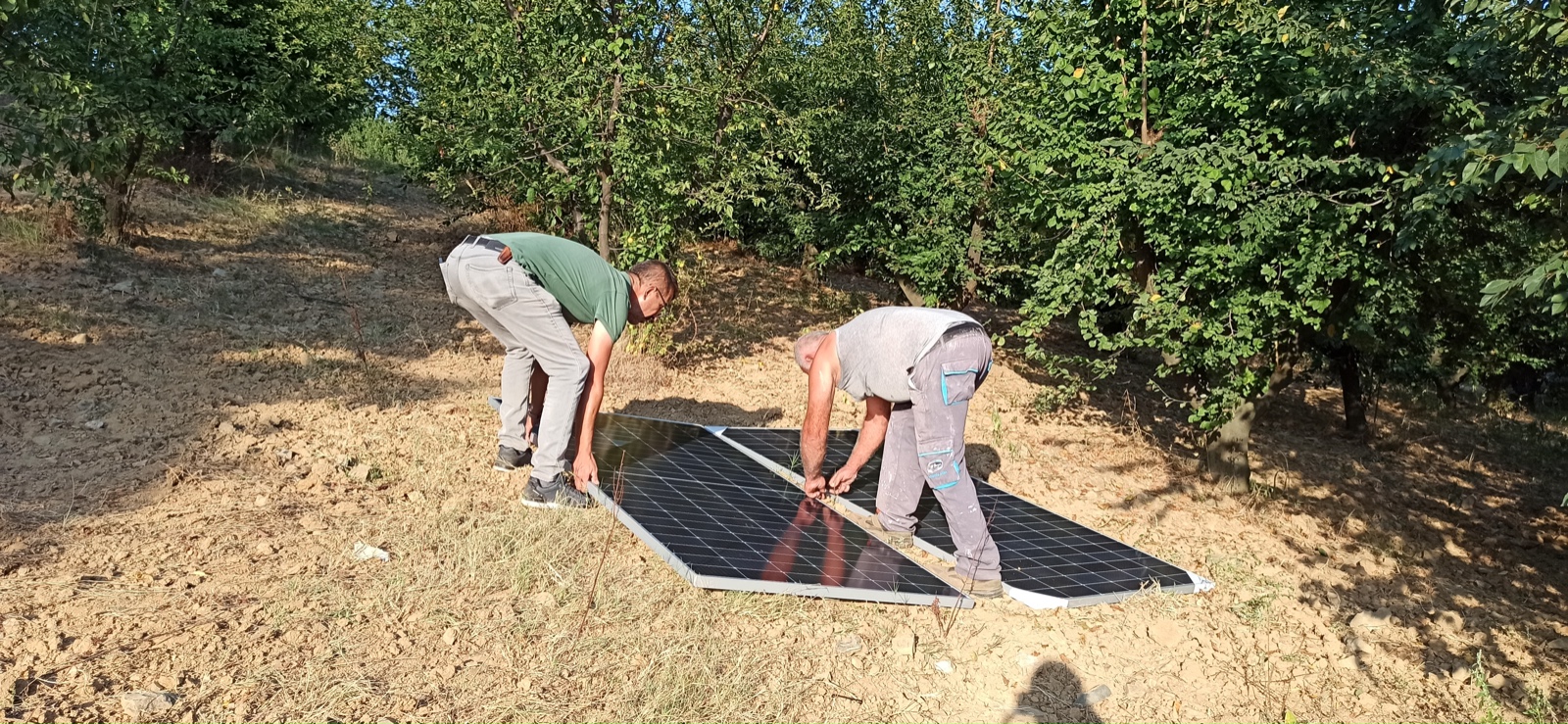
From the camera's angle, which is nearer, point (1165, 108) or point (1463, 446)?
point (1165, 108)

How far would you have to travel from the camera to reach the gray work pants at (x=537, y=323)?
520cm

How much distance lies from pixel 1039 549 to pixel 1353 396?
705cm

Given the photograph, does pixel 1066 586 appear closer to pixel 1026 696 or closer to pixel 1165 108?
pixel 1026 696

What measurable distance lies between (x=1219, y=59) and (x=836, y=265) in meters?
8.44

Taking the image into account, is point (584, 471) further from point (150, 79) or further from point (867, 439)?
point (150, 79)

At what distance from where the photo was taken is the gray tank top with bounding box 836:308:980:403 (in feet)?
16.2

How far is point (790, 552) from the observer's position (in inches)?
199

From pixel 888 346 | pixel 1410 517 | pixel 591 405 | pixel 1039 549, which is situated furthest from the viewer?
pixel 1410 517

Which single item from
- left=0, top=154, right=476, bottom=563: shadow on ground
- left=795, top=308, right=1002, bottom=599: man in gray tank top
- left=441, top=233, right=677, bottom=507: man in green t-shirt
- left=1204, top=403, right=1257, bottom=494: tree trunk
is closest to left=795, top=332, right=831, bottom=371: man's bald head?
left=795, top=308, right=1002, bottom=599: man in gray tank top

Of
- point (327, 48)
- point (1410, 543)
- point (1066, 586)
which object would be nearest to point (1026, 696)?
point (1066, 586)

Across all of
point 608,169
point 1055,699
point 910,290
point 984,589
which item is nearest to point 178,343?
point 608,169

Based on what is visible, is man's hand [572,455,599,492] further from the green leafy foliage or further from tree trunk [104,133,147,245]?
tree trunk [104,133,147,245]

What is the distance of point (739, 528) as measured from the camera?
17.4 ft

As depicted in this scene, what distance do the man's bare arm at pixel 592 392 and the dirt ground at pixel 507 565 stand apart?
342mm
